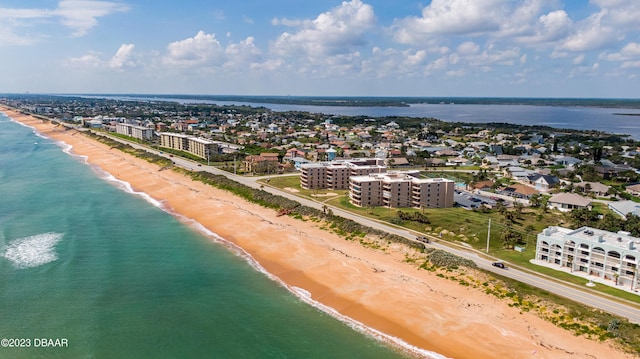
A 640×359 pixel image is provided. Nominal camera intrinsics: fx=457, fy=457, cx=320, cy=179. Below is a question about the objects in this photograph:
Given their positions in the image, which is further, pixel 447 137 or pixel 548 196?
pixel 447 137

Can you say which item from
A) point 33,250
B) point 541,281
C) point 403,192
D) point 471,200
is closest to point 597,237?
point 541,281

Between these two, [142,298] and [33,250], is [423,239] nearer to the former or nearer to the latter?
[142,298]

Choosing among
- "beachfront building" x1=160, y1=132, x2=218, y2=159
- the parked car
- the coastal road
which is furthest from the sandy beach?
"beachfront building" x1=160, y1=132, x2=218, y2=159

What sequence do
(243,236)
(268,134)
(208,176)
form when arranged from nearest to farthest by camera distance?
(243,236)
(208,176)
(268,134)

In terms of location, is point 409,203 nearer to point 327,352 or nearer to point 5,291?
point 327,352

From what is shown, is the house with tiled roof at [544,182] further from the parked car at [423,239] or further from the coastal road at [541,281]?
the parked car at [423,239]

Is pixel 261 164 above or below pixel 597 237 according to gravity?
below

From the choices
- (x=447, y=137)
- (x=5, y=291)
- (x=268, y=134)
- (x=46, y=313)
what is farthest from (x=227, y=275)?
(x=447, y=137)
